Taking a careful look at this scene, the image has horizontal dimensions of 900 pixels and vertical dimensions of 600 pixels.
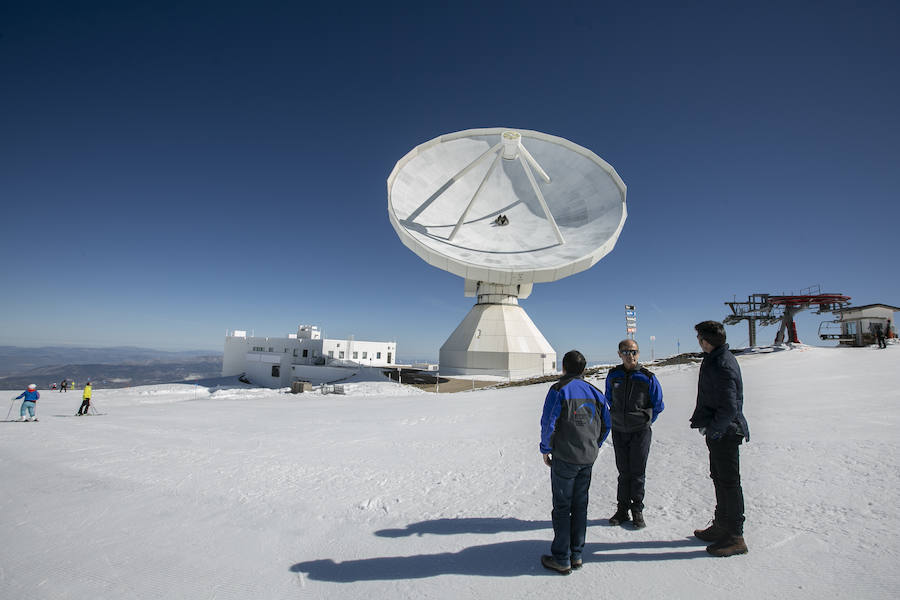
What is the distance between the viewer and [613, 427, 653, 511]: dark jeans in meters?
3.62

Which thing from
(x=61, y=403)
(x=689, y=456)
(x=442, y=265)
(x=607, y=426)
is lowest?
(x=61, y=403)

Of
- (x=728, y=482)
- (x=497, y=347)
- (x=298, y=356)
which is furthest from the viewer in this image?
(x=298, y=356)

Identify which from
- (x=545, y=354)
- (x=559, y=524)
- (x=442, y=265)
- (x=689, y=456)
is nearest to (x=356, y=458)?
(x=559, y=524)

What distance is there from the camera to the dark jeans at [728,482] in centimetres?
314

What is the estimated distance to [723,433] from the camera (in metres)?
3.28

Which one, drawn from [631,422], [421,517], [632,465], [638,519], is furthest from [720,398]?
[421,517]

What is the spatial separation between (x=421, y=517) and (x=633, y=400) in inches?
83.8

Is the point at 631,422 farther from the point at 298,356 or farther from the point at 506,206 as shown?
the point at 298,356

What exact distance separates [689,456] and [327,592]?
14.3ft

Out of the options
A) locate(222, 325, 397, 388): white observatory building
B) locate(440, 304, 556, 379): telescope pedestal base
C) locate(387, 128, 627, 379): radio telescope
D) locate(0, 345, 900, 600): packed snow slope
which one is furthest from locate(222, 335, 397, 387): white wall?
locate(0, 345, 900, 600): packed snow slope

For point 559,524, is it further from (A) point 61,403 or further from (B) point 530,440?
(A) point 61,403

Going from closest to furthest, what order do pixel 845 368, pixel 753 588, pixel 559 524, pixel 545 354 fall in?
1. pixel 753 588
2. pixel 559 524
3. pixel 845 368
4. pixel 545 354

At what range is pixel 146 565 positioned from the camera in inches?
122

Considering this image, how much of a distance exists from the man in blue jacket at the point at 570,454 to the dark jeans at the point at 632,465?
59cm
